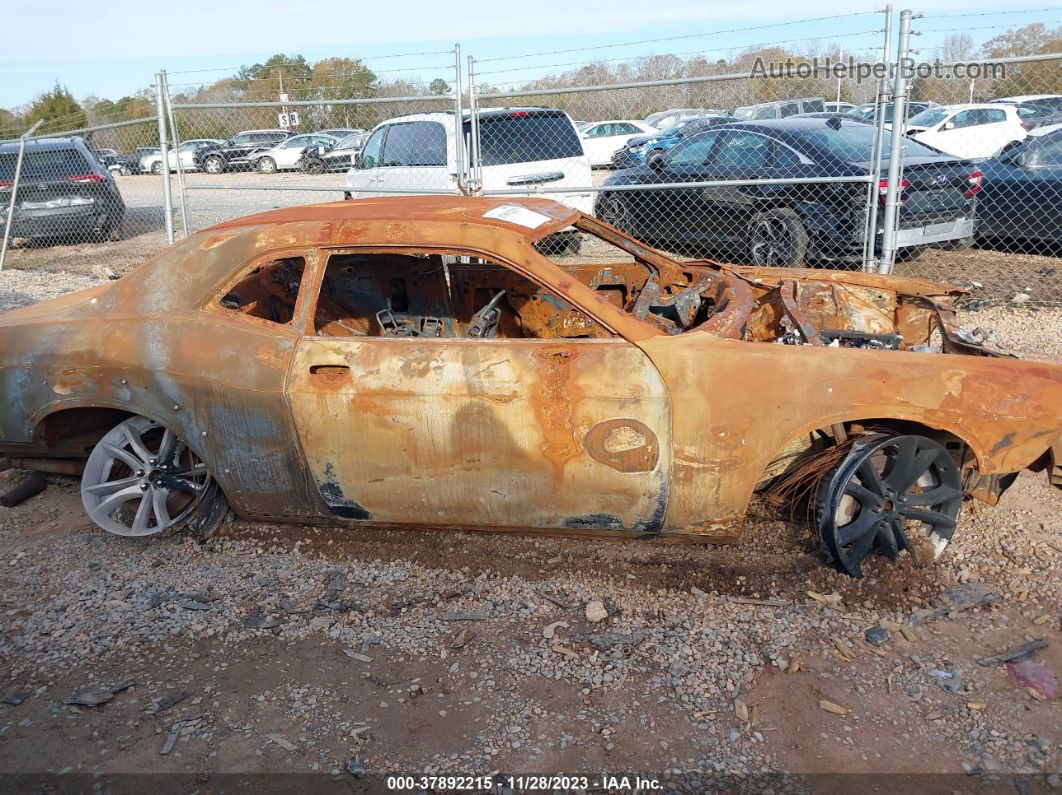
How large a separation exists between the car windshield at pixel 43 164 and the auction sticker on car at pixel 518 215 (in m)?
10.2

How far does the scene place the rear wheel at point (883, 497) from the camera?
340cm

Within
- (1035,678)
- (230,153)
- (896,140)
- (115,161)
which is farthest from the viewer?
(230,153)

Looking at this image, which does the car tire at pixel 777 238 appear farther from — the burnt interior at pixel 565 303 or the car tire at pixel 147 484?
the car tire at pixel 147 484

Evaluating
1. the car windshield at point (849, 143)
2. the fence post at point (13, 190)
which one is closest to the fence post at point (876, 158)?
the car windshield at point (849, 143)

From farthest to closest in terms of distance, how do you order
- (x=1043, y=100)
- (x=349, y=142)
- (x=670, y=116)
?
(x=670, y=116) → (x=349, y=142) → (x=1043, y=100)

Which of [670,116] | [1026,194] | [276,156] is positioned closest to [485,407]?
[1026,194]

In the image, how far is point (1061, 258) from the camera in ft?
29.9

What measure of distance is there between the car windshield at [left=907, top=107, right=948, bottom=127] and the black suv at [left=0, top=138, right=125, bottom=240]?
554 inches

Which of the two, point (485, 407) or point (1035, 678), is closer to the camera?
point (1035, 678)

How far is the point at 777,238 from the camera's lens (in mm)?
8430

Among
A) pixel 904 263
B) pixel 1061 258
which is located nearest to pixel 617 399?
pixel 904 263

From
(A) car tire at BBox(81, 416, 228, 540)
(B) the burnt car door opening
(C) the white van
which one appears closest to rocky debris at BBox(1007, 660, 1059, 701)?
(B) the burnt car door opening

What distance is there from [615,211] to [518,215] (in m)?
6.73

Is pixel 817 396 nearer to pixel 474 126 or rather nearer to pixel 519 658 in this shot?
pixel 519 658
